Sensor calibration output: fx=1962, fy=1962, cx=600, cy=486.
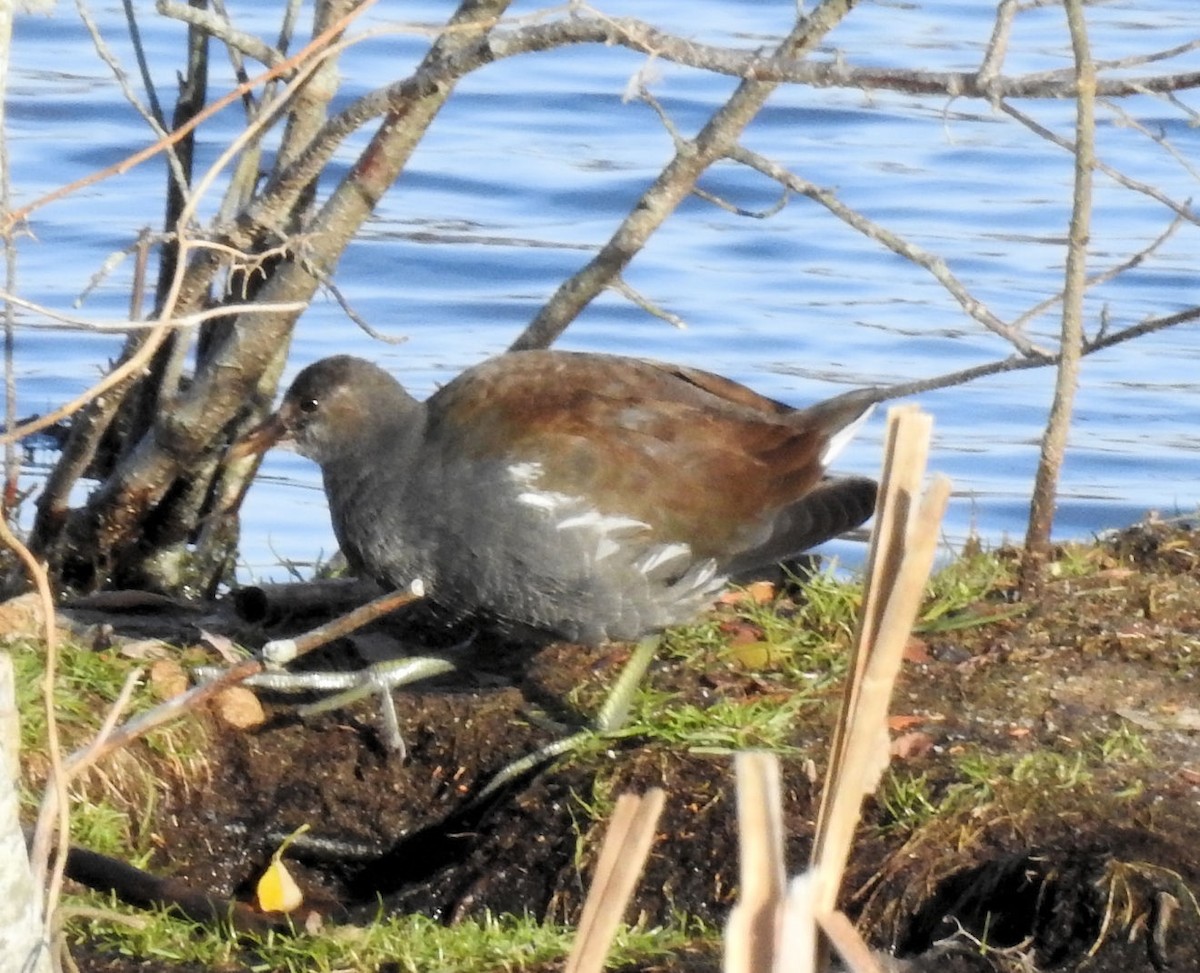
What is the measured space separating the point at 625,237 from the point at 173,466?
1.32 m

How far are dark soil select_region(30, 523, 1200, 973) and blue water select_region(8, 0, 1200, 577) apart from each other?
7.39 ft

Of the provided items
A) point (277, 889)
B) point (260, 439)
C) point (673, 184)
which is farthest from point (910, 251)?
point (277, 889)

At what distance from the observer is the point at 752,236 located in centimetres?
1052

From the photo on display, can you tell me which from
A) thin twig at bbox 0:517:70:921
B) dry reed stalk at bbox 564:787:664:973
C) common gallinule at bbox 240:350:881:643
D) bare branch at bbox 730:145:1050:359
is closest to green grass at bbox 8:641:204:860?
common gallinule at bbox 240:350:881:643

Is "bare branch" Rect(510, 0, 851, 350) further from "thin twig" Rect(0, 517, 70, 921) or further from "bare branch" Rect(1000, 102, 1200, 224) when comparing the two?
"thin twig" Rect(0, 517, 70, 921)

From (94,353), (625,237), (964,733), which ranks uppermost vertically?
(625,237)

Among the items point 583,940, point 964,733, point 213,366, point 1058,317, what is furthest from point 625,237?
point 1058,317

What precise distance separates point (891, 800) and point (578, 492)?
1.04 meters

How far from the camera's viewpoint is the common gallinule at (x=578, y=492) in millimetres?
4438

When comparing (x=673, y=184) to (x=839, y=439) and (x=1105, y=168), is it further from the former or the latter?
(x=1105, y=168)

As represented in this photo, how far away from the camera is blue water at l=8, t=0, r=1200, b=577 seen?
8.38 meters

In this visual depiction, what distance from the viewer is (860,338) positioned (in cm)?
905

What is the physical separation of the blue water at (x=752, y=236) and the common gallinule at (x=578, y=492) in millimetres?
2014

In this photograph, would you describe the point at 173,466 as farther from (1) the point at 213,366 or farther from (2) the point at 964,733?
(2) the point at 964,733
